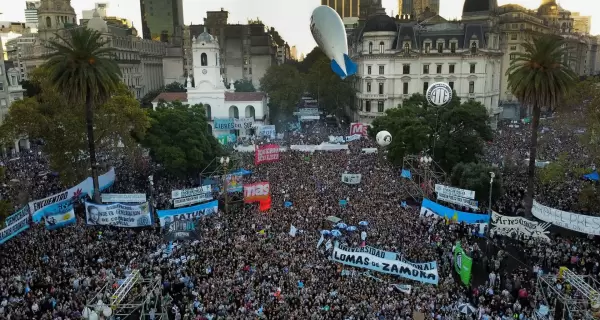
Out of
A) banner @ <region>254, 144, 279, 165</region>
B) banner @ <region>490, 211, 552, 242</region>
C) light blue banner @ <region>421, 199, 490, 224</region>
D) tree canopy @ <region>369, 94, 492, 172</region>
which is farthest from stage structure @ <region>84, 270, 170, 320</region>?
tree canopy @ <region>369, 94, 492, 172</region>

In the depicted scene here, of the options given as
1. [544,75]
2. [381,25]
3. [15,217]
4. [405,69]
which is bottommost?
[15,217]

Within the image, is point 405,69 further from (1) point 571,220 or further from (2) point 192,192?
(1) point 571,220

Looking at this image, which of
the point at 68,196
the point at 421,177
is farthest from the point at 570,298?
the point at 68,196

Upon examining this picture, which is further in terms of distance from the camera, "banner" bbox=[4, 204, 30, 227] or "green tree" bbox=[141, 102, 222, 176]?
"green tree" bbox=[141, 102, 222, 176]

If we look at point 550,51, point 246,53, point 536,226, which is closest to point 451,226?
point 536,226

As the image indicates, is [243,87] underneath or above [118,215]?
above

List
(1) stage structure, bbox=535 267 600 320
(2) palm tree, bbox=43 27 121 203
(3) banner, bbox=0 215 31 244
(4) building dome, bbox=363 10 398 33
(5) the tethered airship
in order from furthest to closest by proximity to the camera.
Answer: (4) building dome, bbox=363 10 398 33 → (5) the tethered airship → (2) palm tree, bbox=43 27 121 203 → (3) banner, bbox=0 215 31 244 → (1) stage structure, bbox=535 267 600 320

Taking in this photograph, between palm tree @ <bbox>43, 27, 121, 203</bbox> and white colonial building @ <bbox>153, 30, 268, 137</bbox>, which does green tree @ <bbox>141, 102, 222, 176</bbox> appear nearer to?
palm tree @ <bbox>43, 27, 121, 203</bbox>
